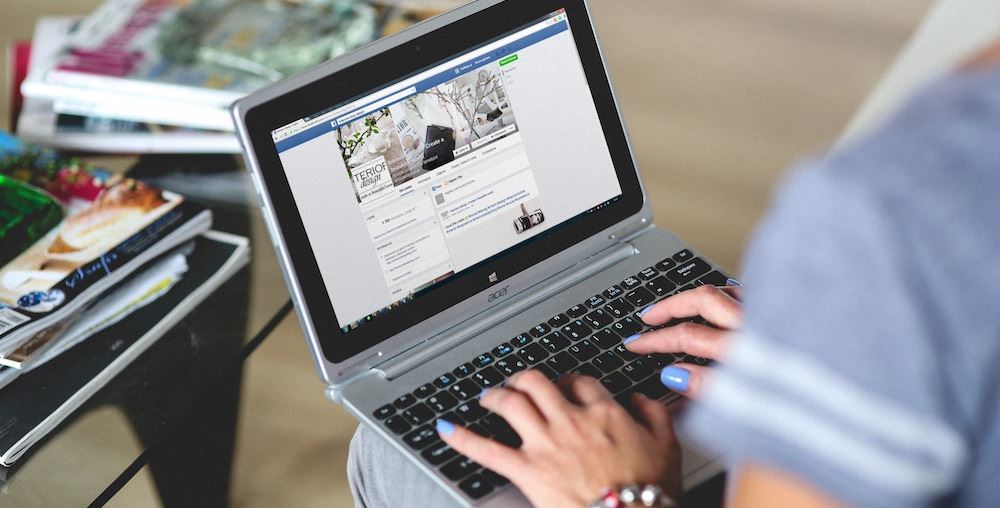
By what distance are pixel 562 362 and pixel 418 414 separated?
6.1 inches

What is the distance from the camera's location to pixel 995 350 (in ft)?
1.51

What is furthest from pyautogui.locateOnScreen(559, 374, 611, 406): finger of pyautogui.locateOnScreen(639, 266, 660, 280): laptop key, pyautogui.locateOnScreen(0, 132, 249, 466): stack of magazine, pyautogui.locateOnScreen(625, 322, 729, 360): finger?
pyautogui.locateOnScreen(0, 132, 249, 466): stack of magazine

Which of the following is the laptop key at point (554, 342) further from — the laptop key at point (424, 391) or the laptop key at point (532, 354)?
the laptop key at point (424, 391)

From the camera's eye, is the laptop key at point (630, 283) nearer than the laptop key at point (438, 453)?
No

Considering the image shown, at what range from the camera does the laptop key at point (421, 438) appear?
2.96 feet

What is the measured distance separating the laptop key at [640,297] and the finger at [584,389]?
177mm

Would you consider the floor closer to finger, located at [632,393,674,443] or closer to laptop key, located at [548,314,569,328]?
laptop key, located at [548,314,569,328]

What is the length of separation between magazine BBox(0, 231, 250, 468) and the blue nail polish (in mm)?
529

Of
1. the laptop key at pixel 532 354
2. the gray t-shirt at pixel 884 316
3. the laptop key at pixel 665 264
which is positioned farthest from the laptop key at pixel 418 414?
the gray t-shirt at pixel 884 316

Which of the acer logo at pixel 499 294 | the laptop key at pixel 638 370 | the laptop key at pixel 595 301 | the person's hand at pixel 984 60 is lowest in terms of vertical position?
the laptop key at pixel 638 370

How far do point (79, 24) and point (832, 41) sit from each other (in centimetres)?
183

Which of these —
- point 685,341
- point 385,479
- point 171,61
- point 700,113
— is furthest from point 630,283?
point 700,113

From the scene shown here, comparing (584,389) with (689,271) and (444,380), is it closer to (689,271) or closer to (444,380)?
(444,380)

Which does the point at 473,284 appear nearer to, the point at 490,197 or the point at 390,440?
the point at 490,197
